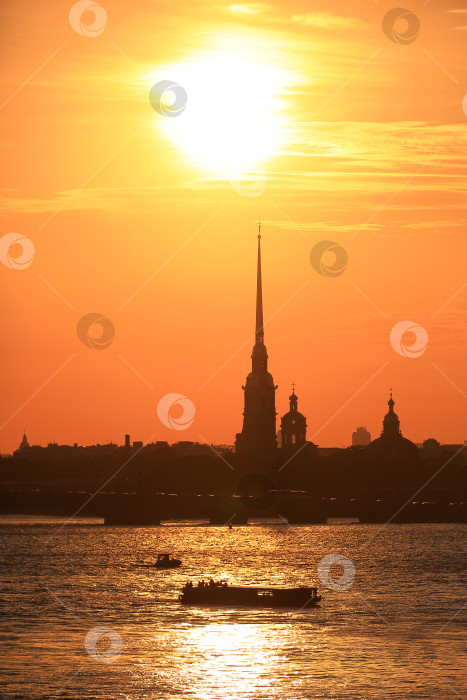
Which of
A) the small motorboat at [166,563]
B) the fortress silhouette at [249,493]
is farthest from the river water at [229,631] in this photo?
the fortress silhouette at [249,493]

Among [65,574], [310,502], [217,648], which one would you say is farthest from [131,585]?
[310,502]

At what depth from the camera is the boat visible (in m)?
63.8

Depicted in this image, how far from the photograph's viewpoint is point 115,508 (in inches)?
5684

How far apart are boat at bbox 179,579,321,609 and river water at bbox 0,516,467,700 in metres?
1.10

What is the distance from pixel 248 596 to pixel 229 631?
9190 millimetres

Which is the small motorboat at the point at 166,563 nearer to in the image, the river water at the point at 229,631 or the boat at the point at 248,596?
the river water at the point at 229,631

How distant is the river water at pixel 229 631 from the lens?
44.4 m

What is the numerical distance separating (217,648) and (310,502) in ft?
346

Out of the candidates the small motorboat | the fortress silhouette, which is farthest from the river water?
the fortress silhouette

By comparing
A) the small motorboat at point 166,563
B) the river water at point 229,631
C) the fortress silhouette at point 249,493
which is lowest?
the river water at point 229,631

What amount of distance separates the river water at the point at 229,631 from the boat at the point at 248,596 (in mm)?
1105

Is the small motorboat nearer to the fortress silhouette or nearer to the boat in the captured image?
the boat

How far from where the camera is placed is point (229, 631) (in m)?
54.8

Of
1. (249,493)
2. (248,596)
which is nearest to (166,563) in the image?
(248,596)
